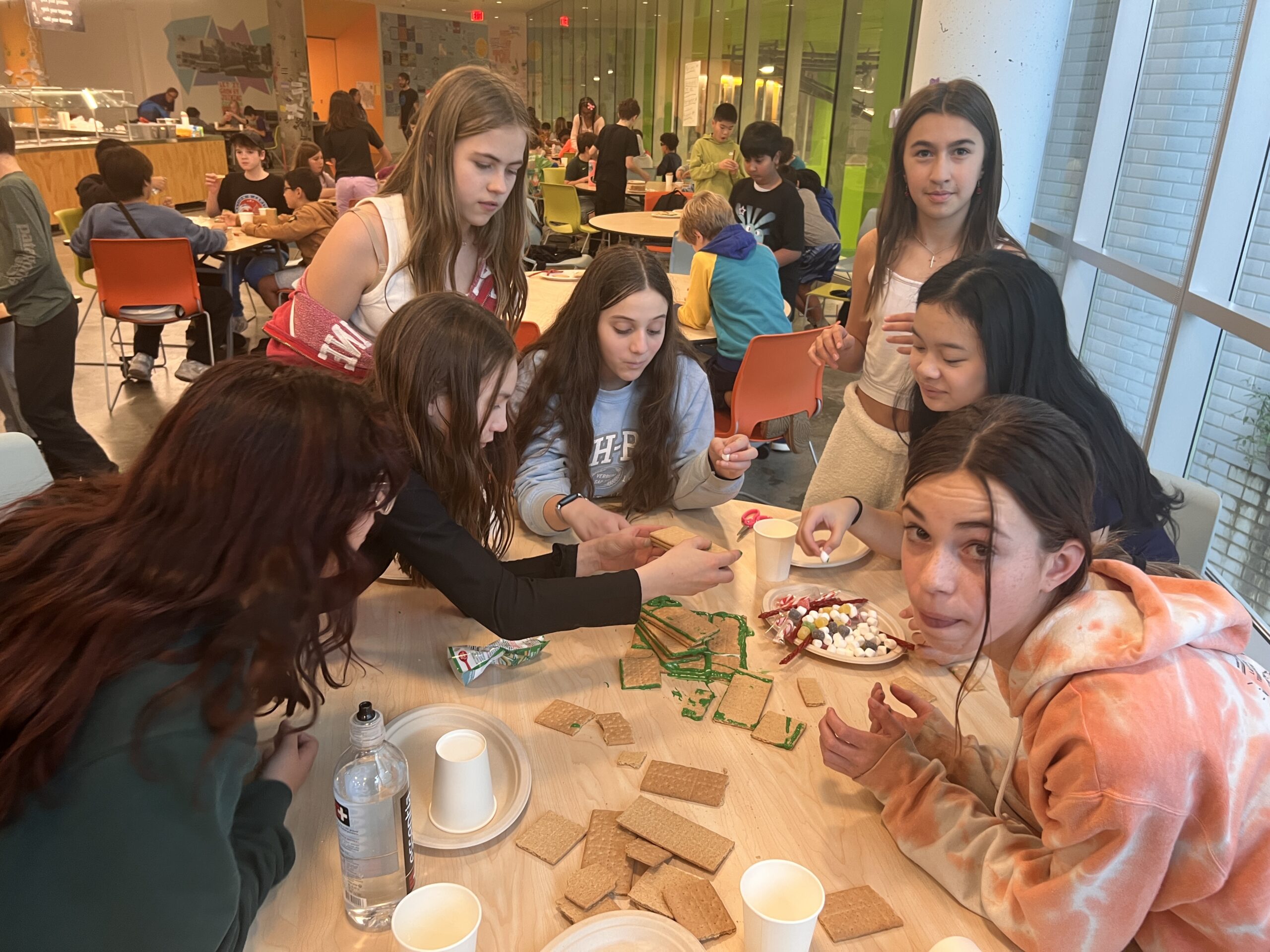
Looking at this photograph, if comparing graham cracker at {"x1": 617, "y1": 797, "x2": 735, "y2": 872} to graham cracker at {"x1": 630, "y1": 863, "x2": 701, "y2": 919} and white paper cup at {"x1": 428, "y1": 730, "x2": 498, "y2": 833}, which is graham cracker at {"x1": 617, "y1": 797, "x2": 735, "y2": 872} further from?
white paper cup at {"x1": 428, "y1": 730, "x2": 498, "y2": 833}

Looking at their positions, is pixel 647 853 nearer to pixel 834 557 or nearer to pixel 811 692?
pixel 811 692

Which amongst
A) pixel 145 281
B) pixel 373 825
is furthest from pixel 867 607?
pixel 145 281

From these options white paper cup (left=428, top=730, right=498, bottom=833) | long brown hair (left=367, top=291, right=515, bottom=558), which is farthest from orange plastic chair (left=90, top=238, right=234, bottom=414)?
white paper cup (left=428, top=730, right=498, bottom=833)

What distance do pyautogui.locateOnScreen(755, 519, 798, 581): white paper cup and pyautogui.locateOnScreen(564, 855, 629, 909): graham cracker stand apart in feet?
2.33

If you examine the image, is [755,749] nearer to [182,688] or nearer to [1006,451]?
[1006,451]

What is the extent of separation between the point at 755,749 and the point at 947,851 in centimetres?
28

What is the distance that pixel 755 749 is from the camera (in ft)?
3.84

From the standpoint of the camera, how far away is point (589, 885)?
3.05 feet

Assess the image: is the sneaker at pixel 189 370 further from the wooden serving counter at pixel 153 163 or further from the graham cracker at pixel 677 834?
the graham cracker at pixel 677 834

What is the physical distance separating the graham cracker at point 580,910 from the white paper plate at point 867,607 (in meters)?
0.57

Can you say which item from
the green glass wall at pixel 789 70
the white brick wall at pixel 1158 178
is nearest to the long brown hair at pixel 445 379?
the white brick wall at pixel 1158 178

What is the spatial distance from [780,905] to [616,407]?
1.35 m

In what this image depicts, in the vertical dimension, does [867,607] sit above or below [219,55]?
below

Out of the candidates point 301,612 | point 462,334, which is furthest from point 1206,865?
point 462,334
